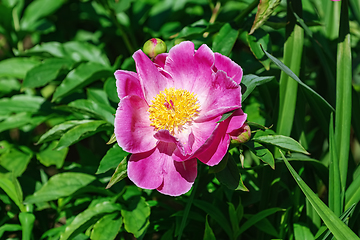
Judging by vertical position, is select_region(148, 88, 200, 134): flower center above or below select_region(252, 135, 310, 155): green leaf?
above

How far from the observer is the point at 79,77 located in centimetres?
116

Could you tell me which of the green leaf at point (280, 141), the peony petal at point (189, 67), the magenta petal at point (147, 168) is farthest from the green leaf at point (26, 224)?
the green leaf at point (280, 141)

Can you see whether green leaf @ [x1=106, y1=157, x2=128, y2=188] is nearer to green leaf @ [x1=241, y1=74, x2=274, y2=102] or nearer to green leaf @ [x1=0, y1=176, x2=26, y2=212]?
green leaf @ [x1=241, y1=74, x2=274, y2=102]

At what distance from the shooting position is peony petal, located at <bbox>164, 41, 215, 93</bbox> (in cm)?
81

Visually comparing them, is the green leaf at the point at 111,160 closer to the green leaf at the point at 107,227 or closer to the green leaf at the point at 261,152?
the green leaf at the point at 107,227

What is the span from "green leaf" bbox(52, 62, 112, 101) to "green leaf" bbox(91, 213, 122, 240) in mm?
420

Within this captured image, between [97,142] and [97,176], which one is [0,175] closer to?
[97,176]

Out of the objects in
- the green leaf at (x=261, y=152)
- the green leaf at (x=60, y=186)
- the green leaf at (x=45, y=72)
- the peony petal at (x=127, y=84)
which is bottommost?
the green leaf at (x=60, y=186)

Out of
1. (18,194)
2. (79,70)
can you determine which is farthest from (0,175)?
(79,70)

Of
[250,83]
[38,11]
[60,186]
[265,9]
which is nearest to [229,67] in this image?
[250,83]

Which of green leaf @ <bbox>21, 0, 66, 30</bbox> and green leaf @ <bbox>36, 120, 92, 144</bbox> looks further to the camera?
green leaf @ <bbox>21, 0, 66, 30</bbox>

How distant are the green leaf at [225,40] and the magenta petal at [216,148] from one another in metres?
0.33

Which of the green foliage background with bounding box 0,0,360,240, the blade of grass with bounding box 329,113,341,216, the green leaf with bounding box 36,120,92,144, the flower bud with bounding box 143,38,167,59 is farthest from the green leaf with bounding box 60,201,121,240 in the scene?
the blade of grass with bounding box 329,113,341,216

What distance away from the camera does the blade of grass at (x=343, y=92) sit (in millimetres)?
932
